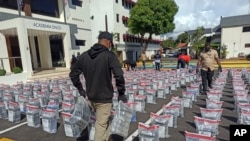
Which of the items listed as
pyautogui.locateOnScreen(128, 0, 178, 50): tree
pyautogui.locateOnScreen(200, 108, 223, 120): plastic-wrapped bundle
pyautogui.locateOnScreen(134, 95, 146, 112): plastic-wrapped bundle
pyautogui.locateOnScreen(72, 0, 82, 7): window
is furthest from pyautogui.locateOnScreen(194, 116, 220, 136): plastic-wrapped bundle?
pyautogui.locateOnScreen(128, 0, 178, 50): tree

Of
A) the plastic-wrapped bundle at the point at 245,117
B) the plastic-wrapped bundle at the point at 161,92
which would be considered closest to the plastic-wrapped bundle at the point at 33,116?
the plastic-wrapped bundle at the point at 161,92

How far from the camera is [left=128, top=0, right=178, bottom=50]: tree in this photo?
26.6 metres

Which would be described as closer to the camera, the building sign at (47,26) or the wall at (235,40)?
the building sign at (47,26)

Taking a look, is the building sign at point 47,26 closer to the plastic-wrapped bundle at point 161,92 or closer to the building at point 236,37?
the plastic-wrapped bundle at point 161,92

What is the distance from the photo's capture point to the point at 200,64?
7254mm

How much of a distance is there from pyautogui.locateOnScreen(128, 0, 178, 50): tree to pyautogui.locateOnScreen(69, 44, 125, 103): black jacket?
24659mm

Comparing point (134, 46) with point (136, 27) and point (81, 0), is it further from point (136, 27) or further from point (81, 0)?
point (81, 0)

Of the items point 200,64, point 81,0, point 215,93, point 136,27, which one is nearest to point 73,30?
point 81,0

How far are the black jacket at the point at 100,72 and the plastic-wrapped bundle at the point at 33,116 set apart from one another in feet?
8.20

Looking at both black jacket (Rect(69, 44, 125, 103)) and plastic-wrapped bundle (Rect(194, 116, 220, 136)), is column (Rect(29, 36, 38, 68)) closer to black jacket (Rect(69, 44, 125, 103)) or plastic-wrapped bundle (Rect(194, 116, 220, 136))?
black jacket (Rect(69, 44, 125, 103))

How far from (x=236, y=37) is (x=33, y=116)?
41.2m

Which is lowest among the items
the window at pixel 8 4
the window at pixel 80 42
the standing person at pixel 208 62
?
the standing person at pixel 208 62

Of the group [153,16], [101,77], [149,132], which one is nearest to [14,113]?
[101,77]

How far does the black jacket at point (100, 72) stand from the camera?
2.89m
